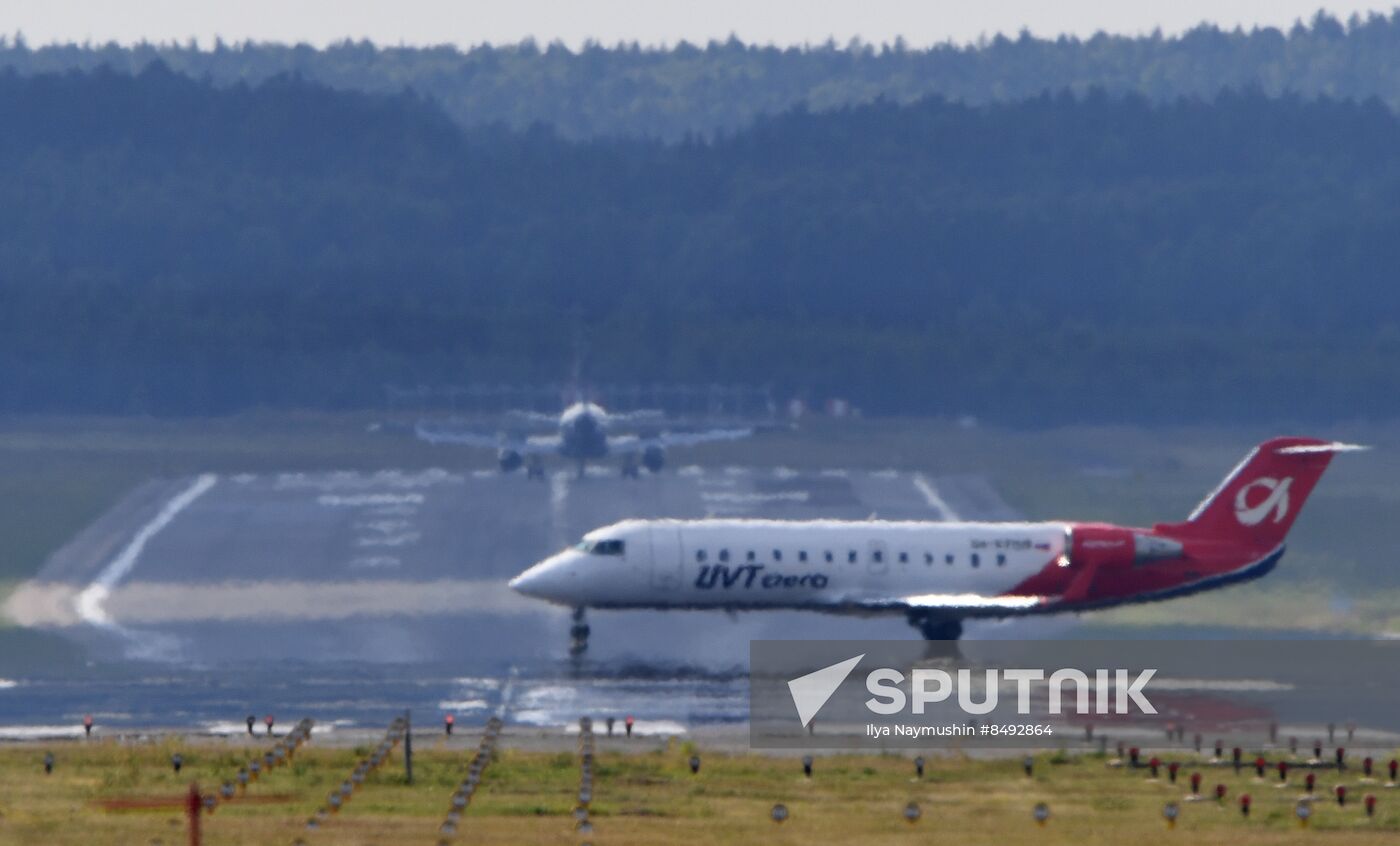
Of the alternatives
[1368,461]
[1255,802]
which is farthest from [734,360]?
[1255,802]

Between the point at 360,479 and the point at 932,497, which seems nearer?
the point at 932,497

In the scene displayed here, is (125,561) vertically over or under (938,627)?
over

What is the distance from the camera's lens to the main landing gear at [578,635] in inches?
2270

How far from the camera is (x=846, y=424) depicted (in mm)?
110375

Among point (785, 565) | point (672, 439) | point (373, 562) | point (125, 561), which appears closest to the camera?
point (785, 565)

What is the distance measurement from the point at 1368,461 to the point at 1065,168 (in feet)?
165

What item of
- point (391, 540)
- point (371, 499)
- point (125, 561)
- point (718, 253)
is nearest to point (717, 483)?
point (371, 499)

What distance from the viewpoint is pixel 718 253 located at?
127750 mm

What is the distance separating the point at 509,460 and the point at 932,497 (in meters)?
17.7

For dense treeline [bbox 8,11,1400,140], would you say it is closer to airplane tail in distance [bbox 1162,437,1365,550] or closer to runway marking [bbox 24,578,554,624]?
runway marking [bbox 24,578,554,624]

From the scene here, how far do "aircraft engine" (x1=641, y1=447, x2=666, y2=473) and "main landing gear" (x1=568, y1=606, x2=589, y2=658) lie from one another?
3793 centimetres

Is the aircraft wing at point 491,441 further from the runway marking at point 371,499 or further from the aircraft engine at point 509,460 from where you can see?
the runway marking at point 371,499

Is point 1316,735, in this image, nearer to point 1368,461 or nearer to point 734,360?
point 1368,461

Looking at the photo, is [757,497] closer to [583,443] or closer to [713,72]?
[583,443]
